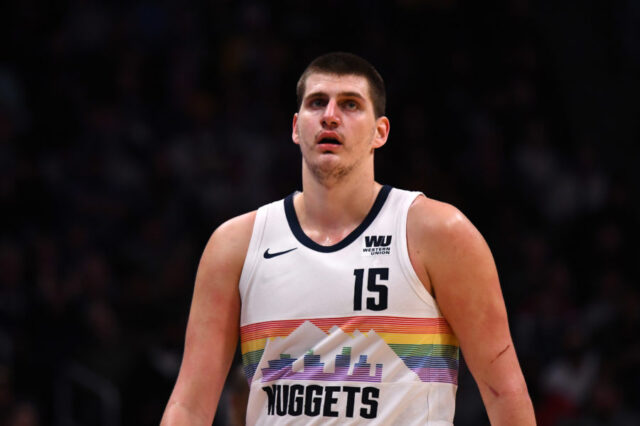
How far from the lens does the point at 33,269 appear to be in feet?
26.3

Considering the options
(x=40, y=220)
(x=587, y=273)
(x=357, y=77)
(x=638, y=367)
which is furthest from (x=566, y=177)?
(x=357, y=77)

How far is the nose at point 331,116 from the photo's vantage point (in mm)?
3777

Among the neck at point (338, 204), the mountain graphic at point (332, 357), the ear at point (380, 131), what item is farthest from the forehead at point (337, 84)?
the mountain graphic at point (332, 357)

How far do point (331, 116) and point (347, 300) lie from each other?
725 millimetres

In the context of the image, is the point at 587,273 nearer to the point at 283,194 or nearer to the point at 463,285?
the point at 283,194

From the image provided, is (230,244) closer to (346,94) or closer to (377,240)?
(377,240)

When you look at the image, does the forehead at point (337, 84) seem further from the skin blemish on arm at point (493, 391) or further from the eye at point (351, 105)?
the skin blemish on arm at point (493, 391)

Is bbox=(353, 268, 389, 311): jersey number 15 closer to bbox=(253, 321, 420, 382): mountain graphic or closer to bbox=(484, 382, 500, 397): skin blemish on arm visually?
bbox=(253, 321, 420, 382): mountain graphic

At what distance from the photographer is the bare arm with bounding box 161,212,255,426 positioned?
3.80m

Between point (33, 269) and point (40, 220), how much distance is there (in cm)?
61

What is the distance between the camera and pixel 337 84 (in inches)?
152

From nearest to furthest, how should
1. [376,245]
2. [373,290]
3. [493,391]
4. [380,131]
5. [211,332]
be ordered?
[493,391] → [373,290] → [376,245] → [211,332] → [380,131]

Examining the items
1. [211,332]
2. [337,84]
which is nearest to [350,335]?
[211,332]

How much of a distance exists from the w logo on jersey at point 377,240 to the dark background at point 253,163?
364 centimetres
